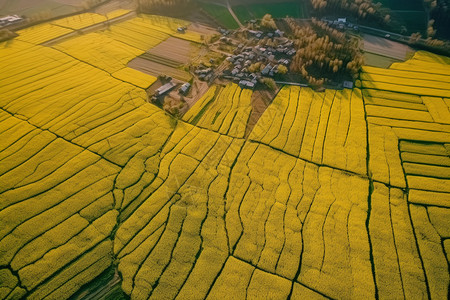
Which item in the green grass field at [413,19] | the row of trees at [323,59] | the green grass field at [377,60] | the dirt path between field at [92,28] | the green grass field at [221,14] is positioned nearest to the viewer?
the row of trees at [323,59]

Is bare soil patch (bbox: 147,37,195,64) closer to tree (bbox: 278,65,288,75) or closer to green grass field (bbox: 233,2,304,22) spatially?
tree (bbox: 278,65,288,75)

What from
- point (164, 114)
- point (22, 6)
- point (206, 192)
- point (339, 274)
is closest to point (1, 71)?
point (164, 114)

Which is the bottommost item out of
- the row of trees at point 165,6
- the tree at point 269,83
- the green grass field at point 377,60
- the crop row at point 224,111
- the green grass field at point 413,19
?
the crop row at point 224,111

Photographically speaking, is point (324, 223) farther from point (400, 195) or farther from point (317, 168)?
point (400, 195)

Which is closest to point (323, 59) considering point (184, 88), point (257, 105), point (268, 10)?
point (257, 105)

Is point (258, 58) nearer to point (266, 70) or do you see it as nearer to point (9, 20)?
point (266, 70)

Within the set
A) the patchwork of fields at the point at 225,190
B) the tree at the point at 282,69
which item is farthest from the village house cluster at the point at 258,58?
the patchwork of fields at the point at 225,190

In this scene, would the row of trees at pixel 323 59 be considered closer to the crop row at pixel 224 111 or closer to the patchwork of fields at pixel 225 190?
the patchwork of fields at pixel 225 190
